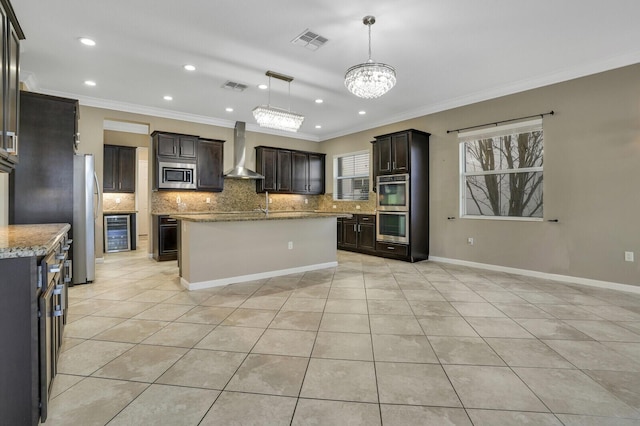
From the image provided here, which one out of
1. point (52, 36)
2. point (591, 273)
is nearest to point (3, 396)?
point (52, 36)

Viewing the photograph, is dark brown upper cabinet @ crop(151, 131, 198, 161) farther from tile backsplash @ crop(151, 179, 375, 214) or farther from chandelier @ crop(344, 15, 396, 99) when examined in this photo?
chandelier @ crop(344, 15, 396, 99)

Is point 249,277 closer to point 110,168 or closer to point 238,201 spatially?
point 238,201

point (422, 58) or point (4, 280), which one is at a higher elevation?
point (422, 58)

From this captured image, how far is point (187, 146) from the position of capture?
6.12 metres

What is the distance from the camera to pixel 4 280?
4.27 ft

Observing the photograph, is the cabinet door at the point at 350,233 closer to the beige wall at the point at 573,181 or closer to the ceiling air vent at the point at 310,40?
the beige wall at the point at 573,181

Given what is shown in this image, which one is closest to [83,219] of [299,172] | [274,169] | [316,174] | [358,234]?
[274,169]

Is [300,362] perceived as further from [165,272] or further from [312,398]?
[165,272]

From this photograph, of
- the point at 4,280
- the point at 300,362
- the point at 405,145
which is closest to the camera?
the point at 4,280

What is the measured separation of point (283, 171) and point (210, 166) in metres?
1.72

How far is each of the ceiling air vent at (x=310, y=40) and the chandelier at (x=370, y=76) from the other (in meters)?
0.53

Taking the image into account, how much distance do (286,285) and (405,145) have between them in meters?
3.32

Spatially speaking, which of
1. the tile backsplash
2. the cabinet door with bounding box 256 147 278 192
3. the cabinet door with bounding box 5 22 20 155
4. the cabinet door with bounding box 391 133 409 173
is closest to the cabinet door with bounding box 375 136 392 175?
the cabinet door with bounding box 391 133 409 173

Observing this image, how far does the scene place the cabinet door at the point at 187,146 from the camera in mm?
6055
